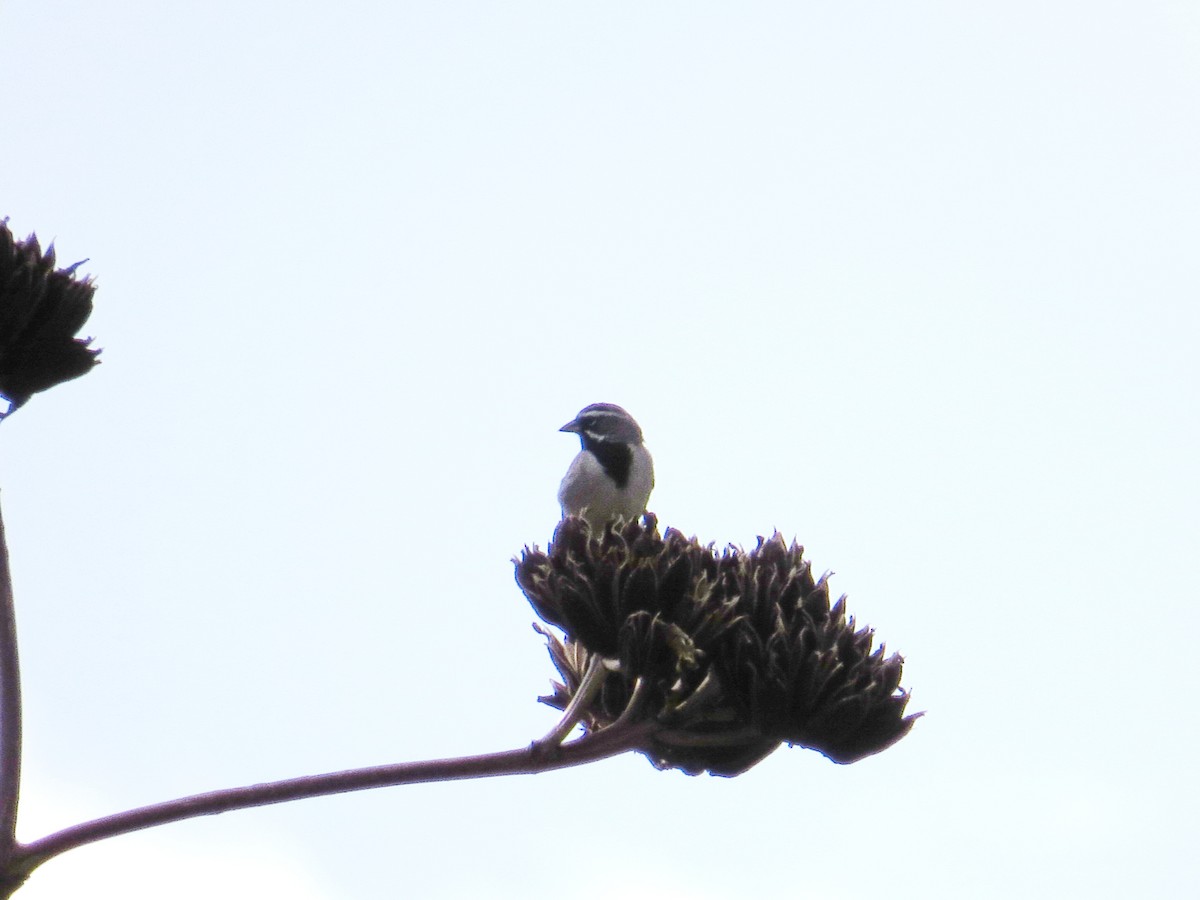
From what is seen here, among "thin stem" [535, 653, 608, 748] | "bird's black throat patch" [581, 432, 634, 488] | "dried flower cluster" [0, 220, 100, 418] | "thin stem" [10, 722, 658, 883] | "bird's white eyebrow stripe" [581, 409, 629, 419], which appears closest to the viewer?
"thin stem" [10, 722, 658, 883]

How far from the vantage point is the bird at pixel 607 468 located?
8.93 metres

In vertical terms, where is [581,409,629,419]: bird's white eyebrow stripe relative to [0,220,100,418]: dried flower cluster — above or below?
above

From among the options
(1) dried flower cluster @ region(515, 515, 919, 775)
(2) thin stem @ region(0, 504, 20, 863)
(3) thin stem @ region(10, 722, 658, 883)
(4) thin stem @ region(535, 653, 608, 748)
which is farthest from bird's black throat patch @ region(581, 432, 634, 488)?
(2) thin stem @ region(0, 504, 20, 863)

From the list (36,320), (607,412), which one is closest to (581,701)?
(36,320)

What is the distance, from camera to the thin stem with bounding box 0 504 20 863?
3.26 meters

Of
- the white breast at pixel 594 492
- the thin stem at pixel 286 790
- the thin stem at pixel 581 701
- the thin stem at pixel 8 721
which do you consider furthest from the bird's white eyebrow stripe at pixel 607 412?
the thin stem at pixel 8 721

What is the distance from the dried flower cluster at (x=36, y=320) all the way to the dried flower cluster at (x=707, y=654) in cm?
155

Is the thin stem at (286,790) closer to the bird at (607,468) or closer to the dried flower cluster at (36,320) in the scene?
the dried flower cluster at (36,320)

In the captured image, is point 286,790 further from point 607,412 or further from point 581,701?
point 607,412

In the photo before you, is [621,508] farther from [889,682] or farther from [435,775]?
[435,775]

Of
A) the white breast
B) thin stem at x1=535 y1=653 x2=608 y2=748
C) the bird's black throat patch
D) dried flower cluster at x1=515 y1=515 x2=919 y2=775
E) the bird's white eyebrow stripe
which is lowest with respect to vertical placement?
thin stem at x1=535 y1=653 x2=608 y2=748

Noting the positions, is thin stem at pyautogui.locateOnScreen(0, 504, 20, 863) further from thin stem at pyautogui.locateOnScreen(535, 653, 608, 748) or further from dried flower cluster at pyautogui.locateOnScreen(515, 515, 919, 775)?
dried flower cluster at pyautogui.locateOnScreen(515, 515, 919, 775)

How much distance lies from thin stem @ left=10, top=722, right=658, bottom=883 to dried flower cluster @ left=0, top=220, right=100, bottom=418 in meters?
1.38

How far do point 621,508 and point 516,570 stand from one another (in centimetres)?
452
